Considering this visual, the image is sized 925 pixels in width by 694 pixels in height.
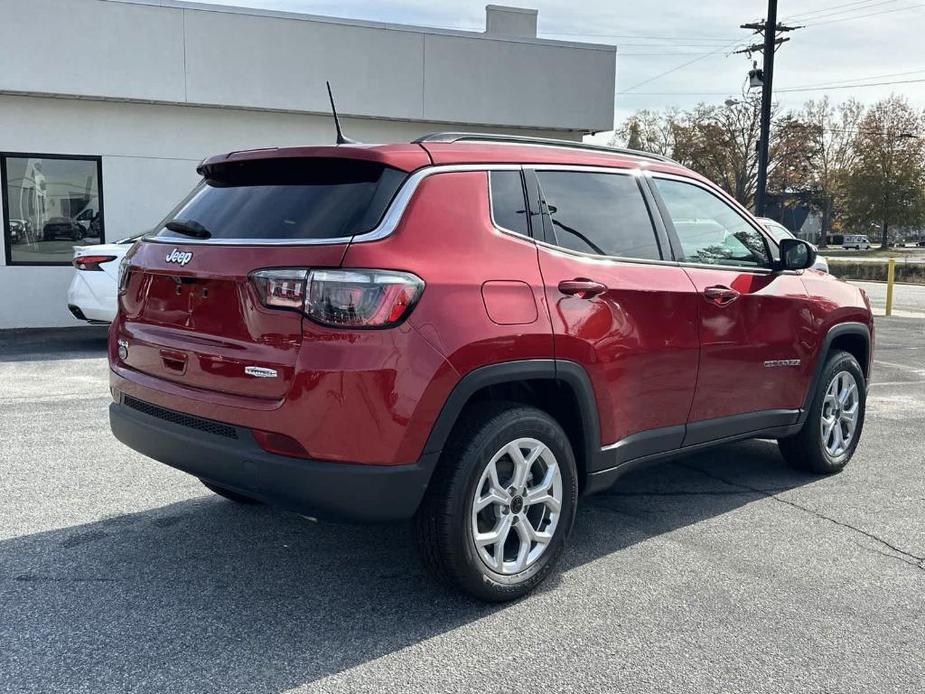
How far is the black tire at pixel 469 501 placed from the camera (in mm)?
3361

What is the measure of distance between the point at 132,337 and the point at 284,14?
417 inches

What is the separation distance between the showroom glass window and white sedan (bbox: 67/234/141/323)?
9.89 feet

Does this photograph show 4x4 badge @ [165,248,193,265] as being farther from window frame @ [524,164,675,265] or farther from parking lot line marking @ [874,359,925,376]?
parking lot line marking @ [874,359,925,376]

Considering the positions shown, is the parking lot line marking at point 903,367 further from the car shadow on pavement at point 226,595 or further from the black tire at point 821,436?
the car shadow on pavement at point 226,595

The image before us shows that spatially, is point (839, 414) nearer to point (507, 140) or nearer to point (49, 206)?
point (507, 140)

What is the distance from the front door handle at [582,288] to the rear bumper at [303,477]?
3.11 ft

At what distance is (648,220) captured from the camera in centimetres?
438

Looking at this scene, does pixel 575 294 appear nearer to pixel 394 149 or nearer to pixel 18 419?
pixel 394 149

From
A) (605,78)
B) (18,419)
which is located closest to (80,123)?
(18,419)

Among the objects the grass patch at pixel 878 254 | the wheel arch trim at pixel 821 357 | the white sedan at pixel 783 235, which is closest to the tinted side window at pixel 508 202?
the white sedan at pixel 783 235

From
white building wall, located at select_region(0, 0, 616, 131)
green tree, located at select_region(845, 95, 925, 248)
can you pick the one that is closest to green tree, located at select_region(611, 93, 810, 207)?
green tree, located at select_region(845, 95, 925, 248)

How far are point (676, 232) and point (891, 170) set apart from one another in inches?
2337

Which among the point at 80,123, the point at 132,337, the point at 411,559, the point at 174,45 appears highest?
the point at 174,45

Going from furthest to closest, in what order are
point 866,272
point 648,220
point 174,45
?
point 866,272 < point 174,45 < point 648,220
